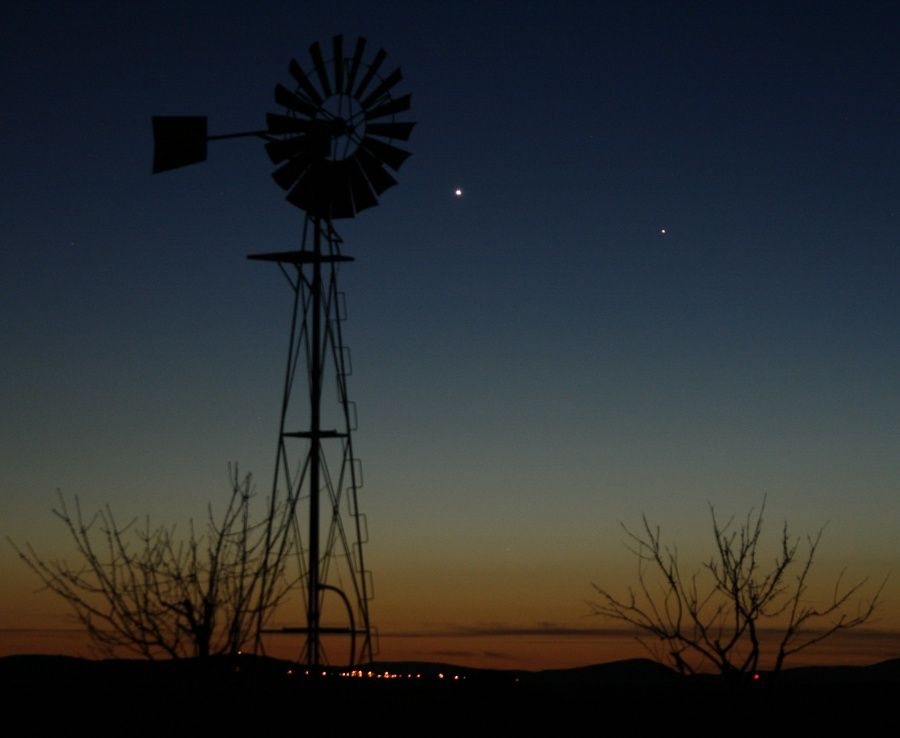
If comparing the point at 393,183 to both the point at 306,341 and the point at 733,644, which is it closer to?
the point at 306,341

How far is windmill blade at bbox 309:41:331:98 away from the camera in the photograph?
21969 mm

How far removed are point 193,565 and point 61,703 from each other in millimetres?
2821

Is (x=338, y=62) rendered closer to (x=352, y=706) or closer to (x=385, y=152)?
(x=385, y=152)

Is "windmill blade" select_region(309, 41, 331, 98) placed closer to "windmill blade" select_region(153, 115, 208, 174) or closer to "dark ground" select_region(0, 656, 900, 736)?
"windmill blade" select_region(153, 115, 208, 174)

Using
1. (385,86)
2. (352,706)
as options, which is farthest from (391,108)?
(352,706)

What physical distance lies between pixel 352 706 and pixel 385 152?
9.30 metres

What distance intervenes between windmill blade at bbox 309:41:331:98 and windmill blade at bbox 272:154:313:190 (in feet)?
4.04

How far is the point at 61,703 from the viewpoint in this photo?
1811 cm

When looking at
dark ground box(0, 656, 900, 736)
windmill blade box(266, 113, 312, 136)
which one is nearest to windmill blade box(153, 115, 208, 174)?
windmill blade box(266, 113, 312, 136)

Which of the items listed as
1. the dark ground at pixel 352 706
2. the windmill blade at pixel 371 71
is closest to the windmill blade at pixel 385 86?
the windmill blade at pixel 371 71

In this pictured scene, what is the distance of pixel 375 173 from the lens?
22219mm

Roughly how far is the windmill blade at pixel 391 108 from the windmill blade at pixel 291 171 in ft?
4.66

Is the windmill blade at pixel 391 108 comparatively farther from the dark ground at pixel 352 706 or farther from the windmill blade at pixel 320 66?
the dark ground at pixel 352 706

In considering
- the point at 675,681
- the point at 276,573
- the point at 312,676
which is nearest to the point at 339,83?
the point at 276,573
